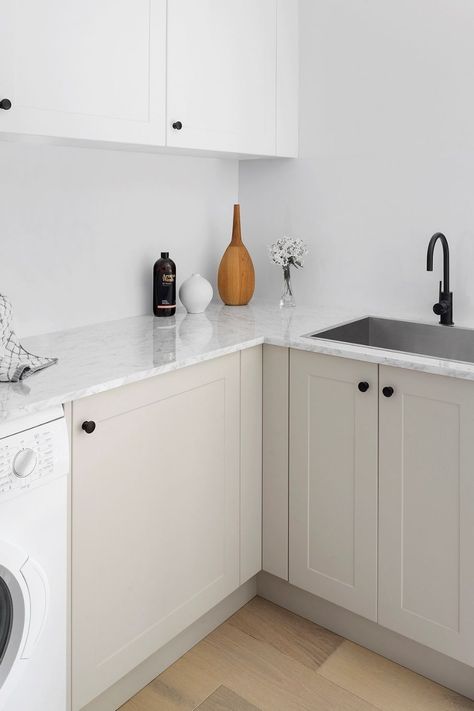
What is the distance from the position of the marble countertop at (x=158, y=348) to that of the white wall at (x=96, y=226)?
102 millimetres

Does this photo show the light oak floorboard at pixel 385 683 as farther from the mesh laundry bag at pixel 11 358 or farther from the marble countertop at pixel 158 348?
the mesh laundry bag at pixel 11 358

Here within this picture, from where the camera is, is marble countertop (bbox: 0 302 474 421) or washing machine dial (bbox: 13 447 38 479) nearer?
washing machine dial (bbox: 13 447 38 479)

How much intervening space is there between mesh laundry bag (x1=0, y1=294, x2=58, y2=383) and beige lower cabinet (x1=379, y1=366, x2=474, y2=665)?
0.92 m

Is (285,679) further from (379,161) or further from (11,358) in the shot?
(379,161)

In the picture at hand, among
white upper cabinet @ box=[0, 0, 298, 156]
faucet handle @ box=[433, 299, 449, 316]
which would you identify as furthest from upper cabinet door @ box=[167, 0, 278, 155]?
faucet handle @ box=[433, 299, 449, 316]

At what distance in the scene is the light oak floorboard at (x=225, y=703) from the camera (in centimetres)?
173

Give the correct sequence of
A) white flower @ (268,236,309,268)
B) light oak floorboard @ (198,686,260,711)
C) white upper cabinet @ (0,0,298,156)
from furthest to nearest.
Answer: white flower @ (268,236,309,268), light oak floorboard @ (198,686,260,711), white upper cabinet @ (0,0,298,156)

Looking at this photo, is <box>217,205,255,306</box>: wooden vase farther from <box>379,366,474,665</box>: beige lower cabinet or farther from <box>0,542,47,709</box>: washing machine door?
<box>0,542,47,709</box>: washing machine door

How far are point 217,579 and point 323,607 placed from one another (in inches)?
15.2

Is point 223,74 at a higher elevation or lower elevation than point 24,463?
higher

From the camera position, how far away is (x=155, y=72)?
6.19 ft

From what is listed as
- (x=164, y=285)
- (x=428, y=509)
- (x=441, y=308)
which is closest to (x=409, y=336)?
(x=441, y=308)

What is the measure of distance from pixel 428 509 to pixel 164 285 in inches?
46.4

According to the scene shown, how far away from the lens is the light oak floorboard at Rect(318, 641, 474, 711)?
1.75 m
